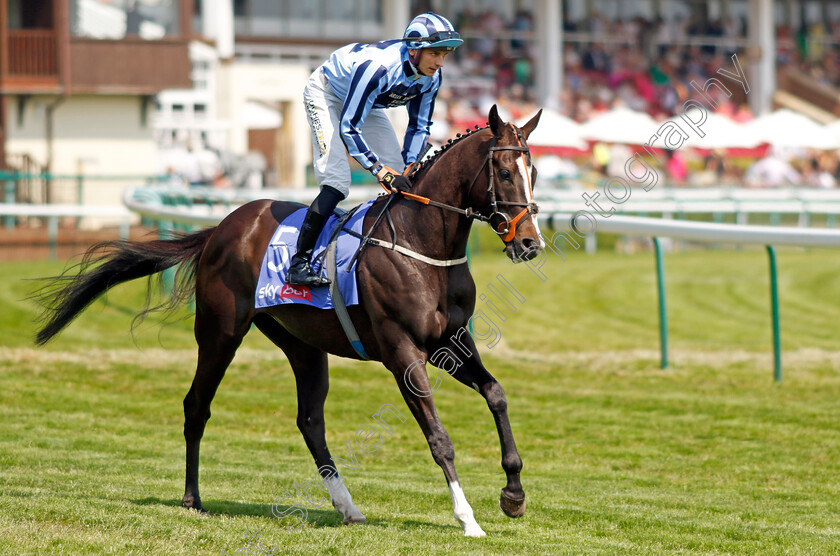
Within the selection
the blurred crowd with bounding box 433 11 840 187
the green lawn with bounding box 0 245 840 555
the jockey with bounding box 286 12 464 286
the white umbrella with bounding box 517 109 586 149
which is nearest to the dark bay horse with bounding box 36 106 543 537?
the jockey with bounding box 286 12 464 286

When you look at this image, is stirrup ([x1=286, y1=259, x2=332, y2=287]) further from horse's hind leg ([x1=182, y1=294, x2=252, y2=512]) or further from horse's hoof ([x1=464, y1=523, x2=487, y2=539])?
horse's hoof ([x1=464, y1=523, x2=487, y2=539])

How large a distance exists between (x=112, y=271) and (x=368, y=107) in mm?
1861

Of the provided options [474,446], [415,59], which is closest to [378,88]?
[415,59]

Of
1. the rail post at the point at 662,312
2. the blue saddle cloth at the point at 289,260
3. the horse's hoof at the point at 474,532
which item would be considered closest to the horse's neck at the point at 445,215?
the blue saddle cloth at the point at 289,260

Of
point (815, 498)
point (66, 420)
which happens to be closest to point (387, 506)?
point (815, 498)

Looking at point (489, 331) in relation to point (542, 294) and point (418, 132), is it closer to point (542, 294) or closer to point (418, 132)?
point (542, 294)

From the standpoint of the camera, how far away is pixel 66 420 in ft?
25.0

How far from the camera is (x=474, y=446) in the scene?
716 cm

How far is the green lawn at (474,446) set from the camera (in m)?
4.72

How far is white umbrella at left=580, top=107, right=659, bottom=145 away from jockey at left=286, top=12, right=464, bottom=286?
640 inches

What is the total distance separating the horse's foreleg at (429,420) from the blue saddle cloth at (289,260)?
0.42 meters

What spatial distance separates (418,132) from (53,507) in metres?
2.35

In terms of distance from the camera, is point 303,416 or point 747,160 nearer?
point 303,416

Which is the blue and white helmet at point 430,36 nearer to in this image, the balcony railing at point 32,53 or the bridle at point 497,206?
the bridle at point 497,206
